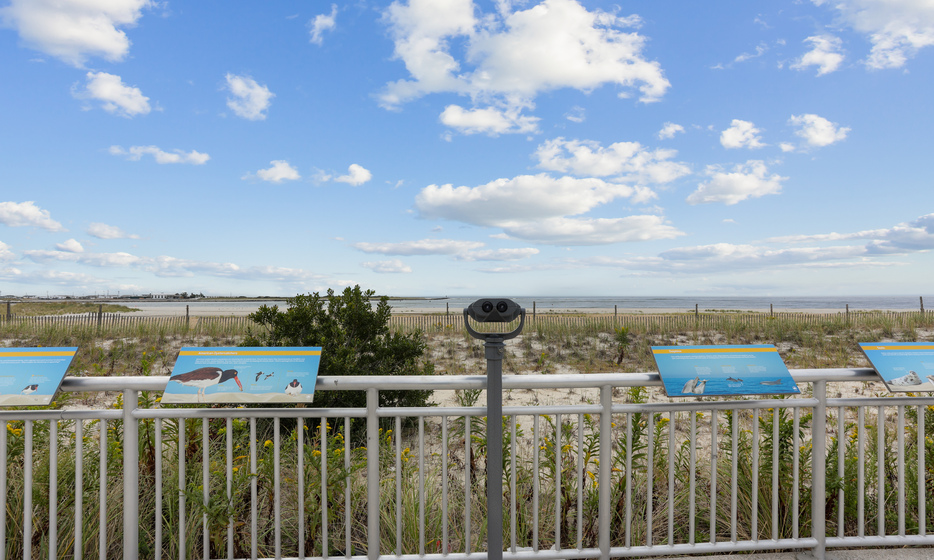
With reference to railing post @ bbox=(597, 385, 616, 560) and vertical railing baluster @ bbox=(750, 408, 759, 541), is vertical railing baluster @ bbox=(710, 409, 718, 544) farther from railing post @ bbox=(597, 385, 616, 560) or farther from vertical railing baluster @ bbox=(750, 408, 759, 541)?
railing post @ bbox=(597, 385, 616, 560)

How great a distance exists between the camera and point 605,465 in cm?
270

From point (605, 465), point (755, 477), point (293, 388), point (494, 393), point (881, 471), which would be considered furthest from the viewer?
point (881, 471)

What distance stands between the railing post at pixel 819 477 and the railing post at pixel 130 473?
388 cm

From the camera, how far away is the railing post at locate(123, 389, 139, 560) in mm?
2545

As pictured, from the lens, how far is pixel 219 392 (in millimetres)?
2475

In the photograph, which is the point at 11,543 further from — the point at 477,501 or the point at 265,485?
the point at 477,501

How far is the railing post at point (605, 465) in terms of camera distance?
265 centimetres

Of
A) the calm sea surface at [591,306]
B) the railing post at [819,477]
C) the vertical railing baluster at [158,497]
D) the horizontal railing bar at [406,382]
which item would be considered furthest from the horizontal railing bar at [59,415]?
Answer: the calm sea surface at [591,306]

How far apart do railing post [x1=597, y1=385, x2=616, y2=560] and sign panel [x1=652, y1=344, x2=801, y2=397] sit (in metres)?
0.33

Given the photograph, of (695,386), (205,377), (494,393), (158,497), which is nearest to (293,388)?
(205,377)

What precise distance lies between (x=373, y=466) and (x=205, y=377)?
101 centimetres

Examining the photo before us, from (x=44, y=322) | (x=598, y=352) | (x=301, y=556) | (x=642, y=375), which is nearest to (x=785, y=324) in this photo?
(x=598, y=352)

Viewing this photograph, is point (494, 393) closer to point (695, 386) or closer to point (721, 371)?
point (695, 386)

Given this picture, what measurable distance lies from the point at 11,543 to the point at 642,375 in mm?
3808
